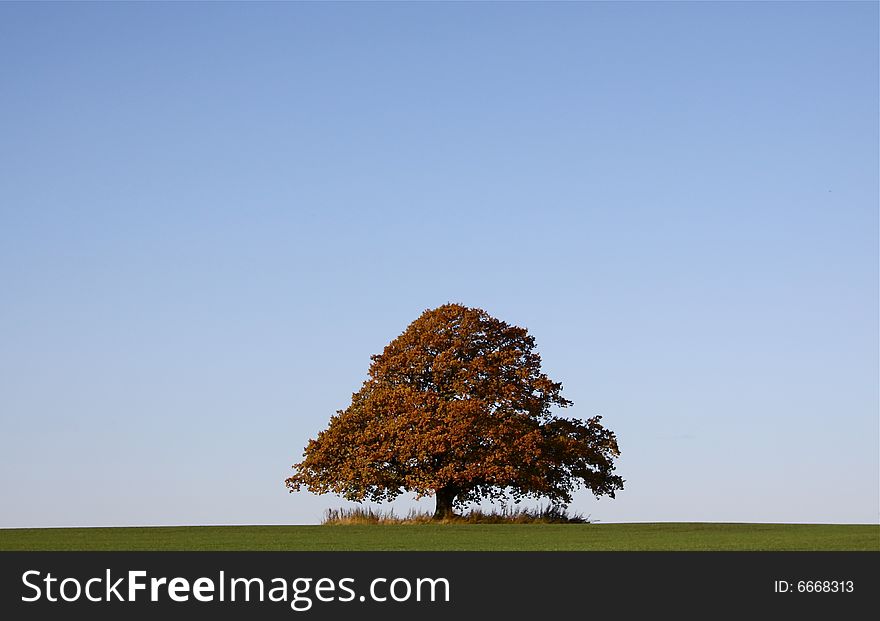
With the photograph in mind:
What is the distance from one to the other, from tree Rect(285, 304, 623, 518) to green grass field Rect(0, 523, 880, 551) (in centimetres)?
871

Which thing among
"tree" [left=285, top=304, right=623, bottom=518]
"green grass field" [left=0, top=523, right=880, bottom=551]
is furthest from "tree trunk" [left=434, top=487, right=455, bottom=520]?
"green grass field" [left=0, top=523, right=880, bottom=551]

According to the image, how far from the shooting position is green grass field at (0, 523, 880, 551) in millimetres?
28562

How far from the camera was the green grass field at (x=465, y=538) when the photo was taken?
2856 cm

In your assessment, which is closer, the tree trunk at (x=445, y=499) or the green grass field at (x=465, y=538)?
the green grass field at (x=465, y=538)

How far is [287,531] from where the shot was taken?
38.4 m

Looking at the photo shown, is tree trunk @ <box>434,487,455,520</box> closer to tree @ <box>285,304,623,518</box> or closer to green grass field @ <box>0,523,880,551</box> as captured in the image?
tree @ <box>285,304,623,518</box>

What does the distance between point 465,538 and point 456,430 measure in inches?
605

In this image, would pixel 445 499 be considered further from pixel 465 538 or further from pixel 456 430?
pixel 465 538

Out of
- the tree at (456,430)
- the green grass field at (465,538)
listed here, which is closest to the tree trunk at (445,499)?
the tree at (456,430)

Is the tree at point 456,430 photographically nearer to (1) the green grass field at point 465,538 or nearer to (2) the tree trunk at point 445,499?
(2) the tree trunk at point 445,499

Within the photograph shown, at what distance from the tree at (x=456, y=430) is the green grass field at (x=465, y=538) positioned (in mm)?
8711

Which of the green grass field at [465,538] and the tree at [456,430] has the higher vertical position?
the tree at [456,430]
